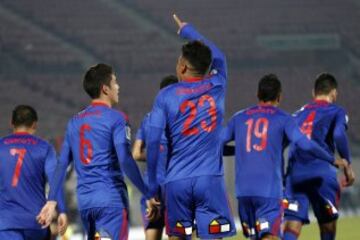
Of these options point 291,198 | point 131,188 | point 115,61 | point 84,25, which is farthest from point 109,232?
point 84,25

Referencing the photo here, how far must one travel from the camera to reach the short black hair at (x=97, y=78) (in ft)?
20.5

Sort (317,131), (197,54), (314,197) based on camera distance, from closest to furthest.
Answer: (197,54) → (317,131) → (314,197)

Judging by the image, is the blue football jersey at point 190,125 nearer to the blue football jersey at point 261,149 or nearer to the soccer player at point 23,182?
the soccer player at point 23,182

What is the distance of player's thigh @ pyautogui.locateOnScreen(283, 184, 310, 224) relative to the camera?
8828mm

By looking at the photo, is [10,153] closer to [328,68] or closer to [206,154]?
[206,154]

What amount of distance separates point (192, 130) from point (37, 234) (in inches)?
58.3

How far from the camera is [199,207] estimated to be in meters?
6.12

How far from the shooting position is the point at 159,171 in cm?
805

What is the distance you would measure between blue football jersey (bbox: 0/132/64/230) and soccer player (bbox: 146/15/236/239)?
1.00 meters

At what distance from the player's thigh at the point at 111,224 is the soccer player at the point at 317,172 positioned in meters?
2.97

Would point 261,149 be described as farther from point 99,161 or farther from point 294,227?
point 99,161

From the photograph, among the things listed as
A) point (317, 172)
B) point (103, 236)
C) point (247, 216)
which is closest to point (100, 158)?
point (103, 236)

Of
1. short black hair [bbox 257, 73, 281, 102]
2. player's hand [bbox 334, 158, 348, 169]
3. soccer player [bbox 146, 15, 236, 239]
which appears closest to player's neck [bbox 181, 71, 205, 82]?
soccer player [bbox 146, 15, 236, 239]

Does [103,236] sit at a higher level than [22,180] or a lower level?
lower
